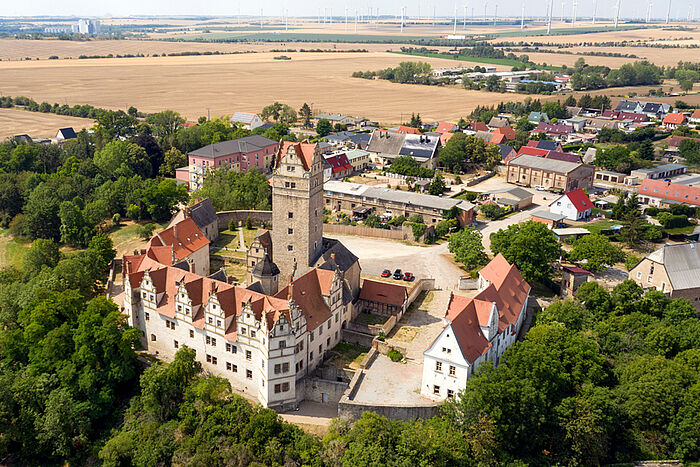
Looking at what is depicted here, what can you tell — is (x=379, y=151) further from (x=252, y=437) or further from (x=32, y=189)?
(x=252, y=437)

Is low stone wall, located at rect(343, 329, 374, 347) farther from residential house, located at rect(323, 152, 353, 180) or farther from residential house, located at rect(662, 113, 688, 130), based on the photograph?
residential house, located at rect(662, 113, 688, 130)

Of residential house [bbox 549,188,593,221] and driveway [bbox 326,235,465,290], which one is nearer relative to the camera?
driveway [bbox 326,235,465,290]

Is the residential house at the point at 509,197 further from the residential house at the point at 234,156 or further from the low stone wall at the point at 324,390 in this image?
the low stone wall at the point at 324,390

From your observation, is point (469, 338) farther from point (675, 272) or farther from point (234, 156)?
point (234, 156)

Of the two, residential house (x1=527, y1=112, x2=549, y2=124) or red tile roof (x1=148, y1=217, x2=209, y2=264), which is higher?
residential house (x1=527, y1=112, x2=549, y2=124)

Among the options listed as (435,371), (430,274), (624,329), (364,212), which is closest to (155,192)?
(364,212)

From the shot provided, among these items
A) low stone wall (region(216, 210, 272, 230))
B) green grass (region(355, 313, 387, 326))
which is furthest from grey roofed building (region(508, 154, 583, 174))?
green grass (region(355, 313, 387, 326))
